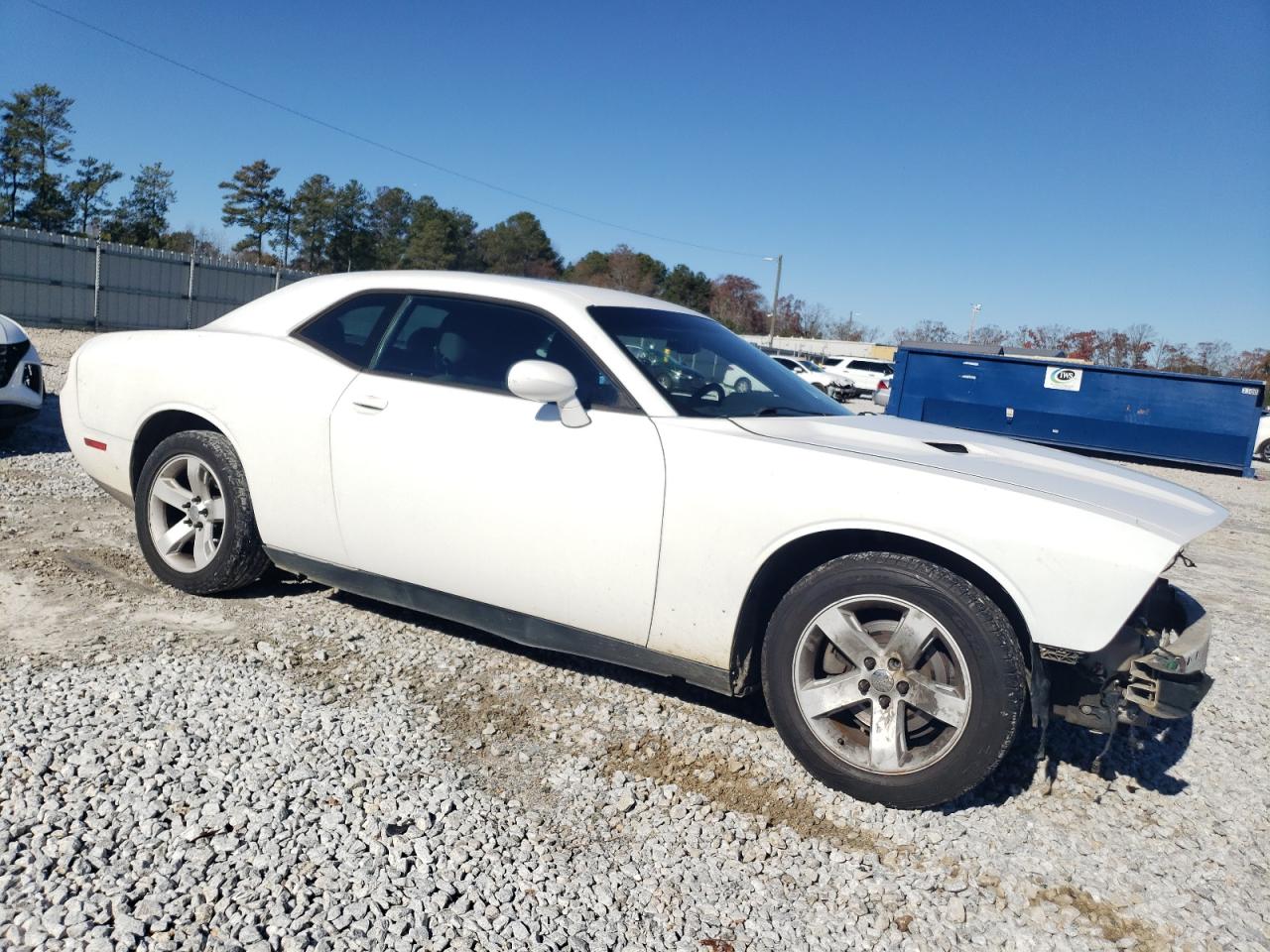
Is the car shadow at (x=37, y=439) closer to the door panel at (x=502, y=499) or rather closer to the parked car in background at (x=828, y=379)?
the door panel at (x=502, y=499)

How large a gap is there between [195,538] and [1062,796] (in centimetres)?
369

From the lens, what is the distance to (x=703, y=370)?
12.0 feet

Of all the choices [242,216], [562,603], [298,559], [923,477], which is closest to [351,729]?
[562,603]

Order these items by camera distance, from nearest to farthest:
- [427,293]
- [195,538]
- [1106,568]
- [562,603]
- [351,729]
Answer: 1. [1106,568]
2. [351,729]
3. [562,603]
4. [427,293]
5. [195,538]

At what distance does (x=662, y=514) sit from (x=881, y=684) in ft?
2.89

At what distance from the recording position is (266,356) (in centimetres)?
395

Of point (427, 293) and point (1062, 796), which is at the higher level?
point (427, 293)

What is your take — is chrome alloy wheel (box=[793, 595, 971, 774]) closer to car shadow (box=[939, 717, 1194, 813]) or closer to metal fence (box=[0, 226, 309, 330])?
car shadow (box=[939, 717, 1194, 813])

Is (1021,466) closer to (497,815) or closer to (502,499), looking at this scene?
(502,499)

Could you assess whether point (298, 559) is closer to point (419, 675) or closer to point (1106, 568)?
point (419, 675)

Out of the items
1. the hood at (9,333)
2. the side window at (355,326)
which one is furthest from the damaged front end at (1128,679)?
the hood at (9,333)

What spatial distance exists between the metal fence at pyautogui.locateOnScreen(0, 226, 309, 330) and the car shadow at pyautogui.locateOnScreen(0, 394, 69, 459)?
15.0 metres

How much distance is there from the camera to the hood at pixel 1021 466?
9.14ft

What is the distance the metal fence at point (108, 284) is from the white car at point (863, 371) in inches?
843
